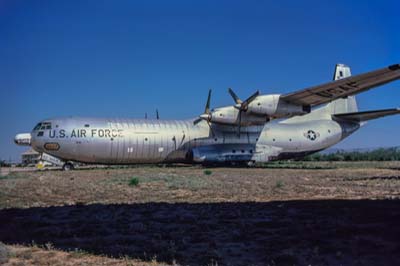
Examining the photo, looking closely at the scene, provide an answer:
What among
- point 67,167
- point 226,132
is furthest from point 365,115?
point 67,167

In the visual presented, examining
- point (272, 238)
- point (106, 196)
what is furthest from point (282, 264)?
point (106, 196)

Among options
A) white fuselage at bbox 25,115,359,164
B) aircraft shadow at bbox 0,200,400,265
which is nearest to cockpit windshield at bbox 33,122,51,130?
white fuselage at bbox 25,115,359,164

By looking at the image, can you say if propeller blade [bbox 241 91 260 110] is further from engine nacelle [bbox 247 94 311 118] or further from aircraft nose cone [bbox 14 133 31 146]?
aircraft nose cone [bbox 14 133 31 146]

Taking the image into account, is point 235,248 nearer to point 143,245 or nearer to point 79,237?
point 143,245

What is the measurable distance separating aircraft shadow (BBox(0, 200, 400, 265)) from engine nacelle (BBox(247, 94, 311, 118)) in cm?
1815

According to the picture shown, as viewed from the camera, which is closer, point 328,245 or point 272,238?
point 328,245

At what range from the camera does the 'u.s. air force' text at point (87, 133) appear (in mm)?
24016

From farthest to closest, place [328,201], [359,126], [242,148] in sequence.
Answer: [359,126]
[242,148]
[328,201]

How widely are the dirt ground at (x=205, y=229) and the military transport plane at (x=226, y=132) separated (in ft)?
45.6

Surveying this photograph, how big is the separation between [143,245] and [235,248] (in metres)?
1.23

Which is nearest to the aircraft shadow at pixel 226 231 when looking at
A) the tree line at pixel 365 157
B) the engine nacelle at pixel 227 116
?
the engine nacelle at pixel 227 116

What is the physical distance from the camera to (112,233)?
20.4 ft

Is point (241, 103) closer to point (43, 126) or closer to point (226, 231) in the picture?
point (43, 126)

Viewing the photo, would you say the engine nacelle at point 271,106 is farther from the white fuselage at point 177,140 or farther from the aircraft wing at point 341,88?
the white fuselage at point 177,140
